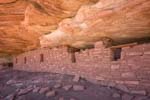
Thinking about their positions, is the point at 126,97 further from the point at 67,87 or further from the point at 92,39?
the point at 92,39

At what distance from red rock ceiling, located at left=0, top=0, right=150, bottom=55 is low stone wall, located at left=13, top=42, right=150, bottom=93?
1.86 ft

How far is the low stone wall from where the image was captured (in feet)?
13.2

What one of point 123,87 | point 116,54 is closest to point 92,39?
point 116,54

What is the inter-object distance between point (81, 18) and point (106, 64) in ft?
4.59

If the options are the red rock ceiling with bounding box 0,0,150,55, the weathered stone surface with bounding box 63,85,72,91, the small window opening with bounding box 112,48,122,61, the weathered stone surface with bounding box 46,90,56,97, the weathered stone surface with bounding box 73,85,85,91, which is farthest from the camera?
the small window opening with bounding box 112,48,122,61

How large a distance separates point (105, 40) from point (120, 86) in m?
1.53

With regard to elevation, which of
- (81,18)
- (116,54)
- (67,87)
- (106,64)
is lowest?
(67,87)

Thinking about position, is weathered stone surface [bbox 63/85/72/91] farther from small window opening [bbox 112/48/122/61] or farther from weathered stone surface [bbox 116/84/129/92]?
small window opening [bbox 112/48/122/61]

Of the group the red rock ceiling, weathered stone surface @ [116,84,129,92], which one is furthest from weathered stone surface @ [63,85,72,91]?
the red rock ceiling

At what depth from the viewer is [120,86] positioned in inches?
174

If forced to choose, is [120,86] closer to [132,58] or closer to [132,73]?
[132,73]

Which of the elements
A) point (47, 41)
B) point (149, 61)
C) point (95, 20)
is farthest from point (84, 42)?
point (149, 61)

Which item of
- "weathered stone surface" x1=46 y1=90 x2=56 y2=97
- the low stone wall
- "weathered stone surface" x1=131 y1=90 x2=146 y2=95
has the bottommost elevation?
"weathered stone surface" x1=46 y1=90 x2=56 y2=97

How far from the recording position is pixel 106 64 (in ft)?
16.0
